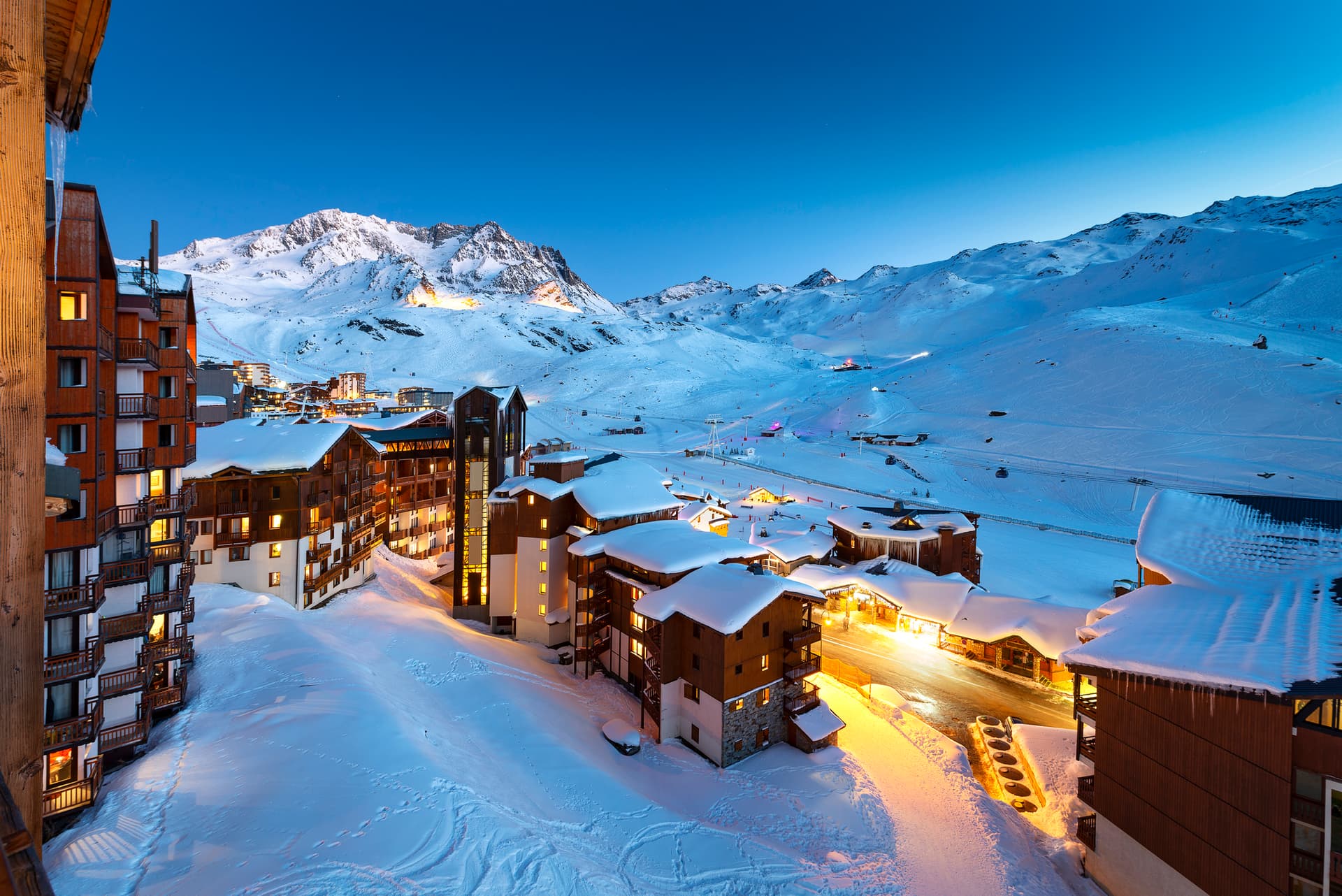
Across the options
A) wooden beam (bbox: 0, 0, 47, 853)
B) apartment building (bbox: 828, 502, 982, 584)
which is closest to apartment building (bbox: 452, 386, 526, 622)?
apartment building (bbox: 828, 502, 982, 584)

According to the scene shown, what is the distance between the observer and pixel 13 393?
2.50 meters

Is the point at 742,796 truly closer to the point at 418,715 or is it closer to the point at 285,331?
the point at 418,715

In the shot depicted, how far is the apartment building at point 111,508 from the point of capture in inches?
523

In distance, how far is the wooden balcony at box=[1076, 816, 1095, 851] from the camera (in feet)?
53.7

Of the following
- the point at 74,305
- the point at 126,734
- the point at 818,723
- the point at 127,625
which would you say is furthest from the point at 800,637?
the point at 74,305

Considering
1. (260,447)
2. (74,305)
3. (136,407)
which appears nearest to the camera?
(74,305)

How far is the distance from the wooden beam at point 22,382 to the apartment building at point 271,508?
3022cm

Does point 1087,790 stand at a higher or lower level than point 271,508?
lower

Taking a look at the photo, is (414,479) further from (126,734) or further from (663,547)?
(126,734)

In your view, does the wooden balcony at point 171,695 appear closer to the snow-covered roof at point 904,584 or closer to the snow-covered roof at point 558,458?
the snow-covered roof at point 558,458

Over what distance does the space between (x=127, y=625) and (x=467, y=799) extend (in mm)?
11152

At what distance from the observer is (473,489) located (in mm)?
34625

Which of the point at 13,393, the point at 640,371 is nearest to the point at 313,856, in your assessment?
the point at 13,393

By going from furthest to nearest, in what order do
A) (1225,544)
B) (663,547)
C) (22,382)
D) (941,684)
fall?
(941,684)
(663,547)
(1225,544)
(22,382)
